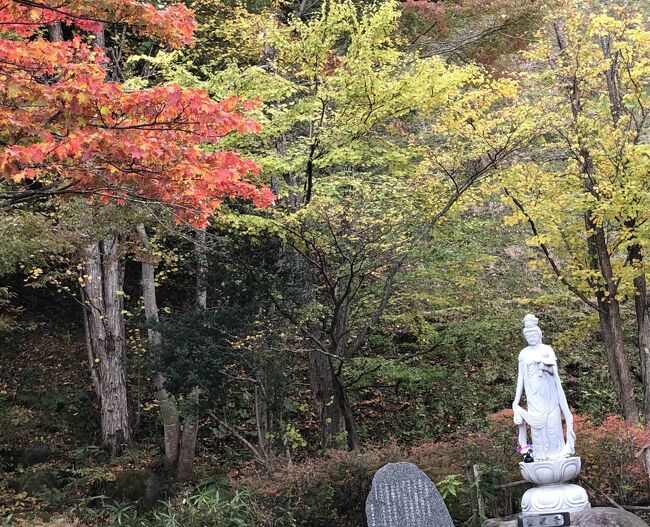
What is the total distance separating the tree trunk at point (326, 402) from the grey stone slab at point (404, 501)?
7.35ft

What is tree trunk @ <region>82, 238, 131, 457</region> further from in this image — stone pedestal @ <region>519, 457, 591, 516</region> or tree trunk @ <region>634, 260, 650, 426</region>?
tree trunk @ <region>634, 260, 650, 426</region>

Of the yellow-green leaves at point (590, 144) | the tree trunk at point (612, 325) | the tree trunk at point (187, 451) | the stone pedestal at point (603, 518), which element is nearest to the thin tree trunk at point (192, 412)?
the tree trunk at point (187, 451)

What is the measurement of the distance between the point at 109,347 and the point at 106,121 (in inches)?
273

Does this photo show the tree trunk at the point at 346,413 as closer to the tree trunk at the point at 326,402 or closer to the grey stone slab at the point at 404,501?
the tree trunk at the point at 326,402

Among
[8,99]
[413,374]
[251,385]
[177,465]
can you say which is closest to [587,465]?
[413,374]

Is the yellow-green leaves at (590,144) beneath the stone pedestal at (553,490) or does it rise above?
above

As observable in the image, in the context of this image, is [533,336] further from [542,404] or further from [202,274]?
[202,274]

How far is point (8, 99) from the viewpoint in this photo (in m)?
5.03

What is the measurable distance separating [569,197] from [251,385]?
5.53 metres

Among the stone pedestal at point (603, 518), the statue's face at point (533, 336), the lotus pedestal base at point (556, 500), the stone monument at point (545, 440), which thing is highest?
the statue's face at point (533, 336)

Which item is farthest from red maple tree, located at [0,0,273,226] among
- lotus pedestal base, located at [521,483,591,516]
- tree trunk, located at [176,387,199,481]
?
tree trunk, located at [176,387,199,481]

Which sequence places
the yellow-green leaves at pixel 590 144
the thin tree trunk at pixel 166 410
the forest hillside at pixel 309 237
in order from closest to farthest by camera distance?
1. the forest hillside at pixel 309 237
2. the yellow-green leaves at pixel 590 144
3. the thin tree trunk at pixel 166 410

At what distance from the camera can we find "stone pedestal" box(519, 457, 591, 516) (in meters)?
6.24

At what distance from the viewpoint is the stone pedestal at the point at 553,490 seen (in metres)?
6.24
